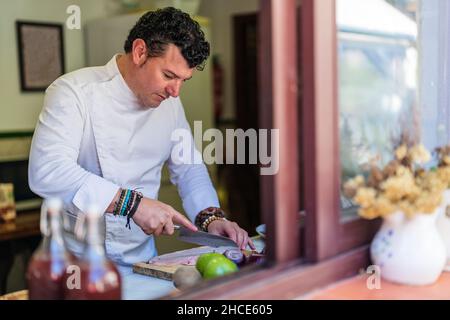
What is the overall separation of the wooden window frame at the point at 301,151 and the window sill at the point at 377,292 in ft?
0.06

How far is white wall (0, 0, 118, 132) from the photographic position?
3.35 meters

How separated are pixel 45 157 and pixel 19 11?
1857 mm

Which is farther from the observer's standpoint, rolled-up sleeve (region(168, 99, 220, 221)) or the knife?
rolled-up sleeve (region(168, 99, 220, 221))

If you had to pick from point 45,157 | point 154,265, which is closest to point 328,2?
point 154,265

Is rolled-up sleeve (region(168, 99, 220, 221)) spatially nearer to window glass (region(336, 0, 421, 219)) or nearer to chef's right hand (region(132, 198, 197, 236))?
chef's right hand (region(132, 198, 197, 236))

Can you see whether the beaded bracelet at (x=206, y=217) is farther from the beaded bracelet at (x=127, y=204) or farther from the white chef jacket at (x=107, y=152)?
the beaded bracelet at (x=127, y=204)

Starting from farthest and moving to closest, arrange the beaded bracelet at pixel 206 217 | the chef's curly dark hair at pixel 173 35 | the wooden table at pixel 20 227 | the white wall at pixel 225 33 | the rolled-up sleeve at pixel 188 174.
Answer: the white wall at pixel 225 33 < the wooden table at pixel 20 227 < the rolled-up sleeve at pixel 188 174 < the beaded bracelet at pixel 206 217 < the chef's curly dark hair at pixel 173 35

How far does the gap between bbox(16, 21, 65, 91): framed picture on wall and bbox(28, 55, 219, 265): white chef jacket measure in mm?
1465

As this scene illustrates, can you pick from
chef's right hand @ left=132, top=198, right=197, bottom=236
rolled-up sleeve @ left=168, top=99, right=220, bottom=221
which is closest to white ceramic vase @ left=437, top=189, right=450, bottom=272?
chef's right hand @ left=132, top=198, right=197, bottom=236

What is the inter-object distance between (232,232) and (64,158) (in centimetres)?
56

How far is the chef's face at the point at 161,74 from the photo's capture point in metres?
1.91

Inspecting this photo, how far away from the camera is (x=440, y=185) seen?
4.05 feet

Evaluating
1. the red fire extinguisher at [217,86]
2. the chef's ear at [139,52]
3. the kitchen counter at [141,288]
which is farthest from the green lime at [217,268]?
the red fire extinguisher at [217,86]

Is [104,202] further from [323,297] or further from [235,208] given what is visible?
[235,208]
